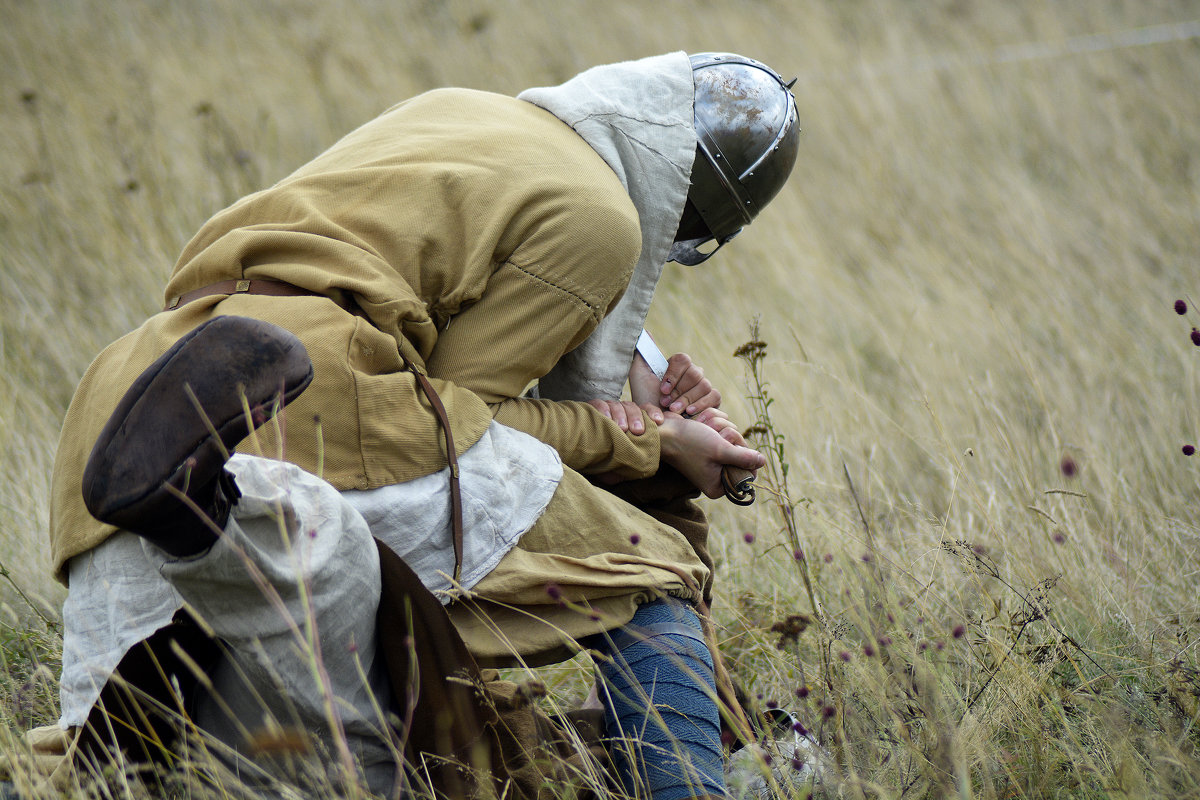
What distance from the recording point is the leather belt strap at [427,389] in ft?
5.76

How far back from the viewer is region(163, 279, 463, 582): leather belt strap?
176 cm

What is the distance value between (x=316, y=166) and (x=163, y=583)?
0.92 metres

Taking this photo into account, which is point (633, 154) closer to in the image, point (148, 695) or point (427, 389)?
point (427, 389)

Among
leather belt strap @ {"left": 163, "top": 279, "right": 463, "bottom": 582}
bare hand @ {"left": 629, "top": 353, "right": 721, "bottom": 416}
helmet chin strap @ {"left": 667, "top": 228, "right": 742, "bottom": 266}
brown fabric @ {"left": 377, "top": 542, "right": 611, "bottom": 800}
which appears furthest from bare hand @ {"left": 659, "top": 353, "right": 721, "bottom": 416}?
brown fabric @ {"left": 377, "top": 542, "right": 611, "bottom": 800}

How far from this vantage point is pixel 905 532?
3.19 m

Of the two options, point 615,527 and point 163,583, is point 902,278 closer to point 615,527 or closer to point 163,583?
point 615,527

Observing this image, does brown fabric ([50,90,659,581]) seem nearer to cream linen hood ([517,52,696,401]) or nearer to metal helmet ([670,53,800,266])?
cream linen hood ([517,52,696,401])

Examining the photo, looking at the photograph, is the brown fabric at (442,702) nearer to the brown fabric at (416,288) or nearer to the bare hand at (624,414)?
the brown fabric at (416,288)

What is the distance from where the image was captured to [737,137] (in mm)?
2463

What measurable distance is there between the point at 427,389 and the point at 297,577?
491mm

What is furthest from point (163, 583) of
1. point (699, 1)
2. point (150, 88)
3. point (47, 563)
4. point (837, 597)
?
point (699, 1)


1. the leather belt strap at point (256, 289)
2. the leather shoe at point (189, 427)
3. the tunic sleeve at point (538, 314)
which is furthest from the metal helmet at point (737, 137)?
the leather shoe at point (189, 427)

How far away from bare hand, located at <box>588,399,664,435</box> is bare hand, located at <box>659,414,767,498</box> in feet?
0.18

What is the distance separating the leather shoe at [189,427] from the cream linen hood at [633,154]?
108 centimetres
